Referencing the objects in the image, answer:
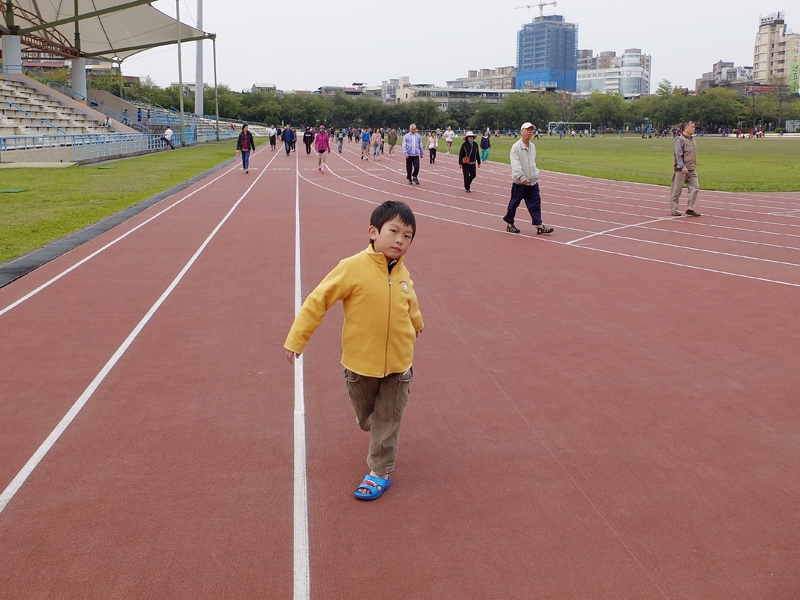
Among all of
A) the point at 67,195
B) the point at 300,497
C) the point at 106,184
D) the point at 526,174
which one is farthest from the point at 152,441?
the point at 106,184

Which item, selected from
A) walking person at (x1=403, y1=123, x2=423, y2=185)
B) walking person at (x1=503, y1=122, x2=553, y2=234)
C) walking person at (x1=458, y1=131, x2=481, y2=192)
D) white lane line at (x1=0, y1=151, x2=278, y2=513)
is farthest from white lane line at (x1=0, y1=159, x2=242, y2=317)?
walking person at (x1=403, y1=123, x2=423, y2=185)

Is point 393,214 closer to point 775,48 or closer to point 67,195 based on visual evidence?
point 67,195

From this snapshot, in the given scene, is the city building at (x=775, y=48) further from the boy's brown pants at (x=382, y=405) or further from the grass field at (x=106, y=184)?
the boy's brown pants at (x=382, y=405)

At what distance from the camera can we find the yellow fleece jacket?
3.92 metres

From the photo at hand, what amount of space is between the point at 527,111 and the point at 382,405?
141415 millimetres

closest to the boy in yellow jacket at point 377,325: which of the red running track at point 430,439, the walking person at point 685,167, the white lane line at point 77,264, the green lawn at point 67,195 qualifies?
the red running track at point 430,439

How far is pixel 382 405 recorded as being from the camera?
4.12 m

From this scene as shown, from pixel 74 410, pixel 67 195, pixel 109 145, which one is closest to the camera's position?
pixel 74 410

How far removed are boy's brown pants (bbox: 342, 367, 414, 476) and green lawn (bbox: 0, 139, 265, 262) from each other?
329 inches

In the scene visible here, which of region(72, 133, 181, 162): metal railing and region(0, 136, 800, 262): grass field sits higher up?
region(72, 133, 181, 162): metal railing

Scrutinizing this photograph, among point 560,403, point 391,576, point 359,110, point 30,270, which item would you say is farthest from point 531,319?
point 359,110

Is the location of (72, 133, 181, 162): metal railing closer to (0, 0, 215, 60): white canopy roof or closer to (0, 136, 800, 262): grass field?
(0, 136, 800, 262): grass field

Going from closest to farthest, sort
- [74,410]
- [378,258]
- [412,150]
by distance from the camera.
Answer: [378,258] < [74,410] < [412,150]

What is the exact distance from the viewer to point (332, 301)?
3.93m
